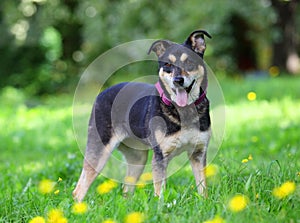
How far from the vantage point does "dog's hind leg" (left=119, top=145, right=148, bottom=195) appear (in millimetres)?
5617

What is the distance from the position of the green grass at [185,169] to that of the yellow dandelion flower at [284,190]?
0.12 m

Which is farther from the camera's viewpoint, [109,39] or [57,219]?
[109,39]

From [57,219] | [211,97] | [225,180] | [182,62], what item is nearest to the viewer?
[57,219]

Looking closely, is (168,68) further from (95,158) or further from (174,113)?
(95,158)

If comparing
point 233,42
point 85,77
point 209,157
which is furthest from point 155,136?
point 233,42

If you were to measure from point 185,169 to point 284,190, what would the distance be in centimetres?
316

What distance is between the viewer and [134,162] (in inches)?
224

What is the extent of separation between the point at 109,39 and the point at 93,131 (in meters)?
10.6

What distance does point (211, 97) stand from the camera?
9.70 meters

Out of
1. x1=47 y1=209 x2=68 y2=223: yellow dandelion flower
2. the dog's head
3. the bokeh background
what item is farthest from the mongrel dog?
the bokeh background

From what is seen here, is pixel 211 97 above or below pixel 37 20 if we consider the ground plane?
below

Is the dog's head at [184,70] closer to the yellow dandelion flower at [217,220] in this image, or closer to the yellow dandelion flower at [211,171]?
the yellow dandelion flower at [211,171]

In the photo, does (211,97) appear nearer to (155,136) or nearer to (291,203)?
(155,136)

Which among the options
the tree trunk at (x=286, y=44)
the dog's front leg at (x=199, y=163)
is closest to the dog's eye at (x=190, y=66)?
the dog's front leg at (x=199, y=163)
